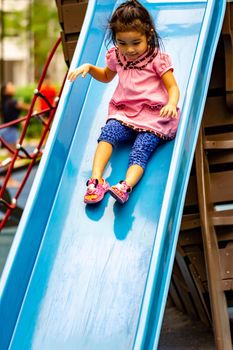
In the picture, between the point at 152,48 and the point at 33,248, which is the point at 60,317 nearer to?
the point at 33,248

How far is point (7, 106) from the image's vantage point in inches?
728

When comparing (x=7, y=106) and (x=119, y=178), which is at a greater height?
(x=7, y=106)

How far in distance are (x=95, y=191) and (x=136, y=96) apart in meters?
0.65

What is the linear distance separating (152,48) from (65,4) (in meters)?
1.45

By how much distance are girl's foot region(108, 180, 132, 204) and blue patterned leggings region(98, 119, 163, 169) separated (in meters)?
0.21

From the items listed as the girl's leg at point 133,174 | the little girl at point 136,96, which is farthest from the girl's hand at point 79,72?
the girl's leg at point 133,174

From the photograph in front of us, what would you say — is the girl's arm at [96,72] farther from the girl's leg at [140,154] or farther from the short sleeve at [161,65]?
the girl's leg at [140,154]

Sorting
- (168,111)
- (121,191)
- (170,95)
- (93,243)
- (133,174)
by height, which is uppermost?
(170,95)

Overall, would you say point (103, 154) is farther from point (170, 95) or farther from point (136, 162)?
point (170, 95)

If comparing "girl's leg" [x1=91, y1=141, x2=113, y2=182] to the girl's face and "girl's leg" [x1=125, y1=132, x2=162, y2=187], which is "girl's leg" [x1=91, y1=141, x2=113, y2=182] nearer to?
"girl's leg" [x1=125, y1=132, x2=162, y2=187]

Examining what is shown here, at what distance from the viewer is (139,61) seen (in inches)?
205

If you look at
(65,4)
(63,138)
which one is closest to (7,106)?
(65,4)

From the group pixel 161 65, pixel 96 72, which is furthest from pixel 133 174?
pixel 96 72

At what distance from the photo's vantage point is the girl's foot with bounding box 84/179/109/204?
4.89m
